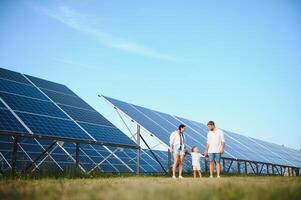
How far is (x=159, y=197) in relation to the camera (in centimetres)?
327

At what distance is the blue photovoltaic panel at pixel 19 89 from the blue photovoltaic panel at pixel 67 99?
0.69 m

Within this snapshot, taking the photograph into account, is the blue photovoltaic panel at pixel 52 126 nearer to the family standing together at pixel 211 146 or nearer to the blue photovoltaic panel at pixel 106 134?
the blue photovoltaic panel at pixel 106 134

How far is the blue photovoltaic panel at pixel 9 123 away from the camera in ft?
32.2

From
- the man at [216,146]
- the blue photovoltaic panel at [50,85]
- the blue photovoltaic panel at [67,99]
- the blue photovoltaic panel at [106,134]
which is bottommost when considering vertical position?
the man at [216,146]

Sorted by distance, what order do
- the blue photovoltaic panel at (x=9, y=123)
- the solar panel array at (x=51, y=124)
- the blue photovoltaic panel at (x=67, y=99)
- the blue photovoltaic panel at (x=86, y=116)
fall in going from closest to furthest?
1. the blue photovoltaic panel at (x=9, y=123)
2. the solar panel array at (x=51, y=124)
3. the blue photovoltaic panel at (x=86, y=116)
4. the blue photovoltaic panel at (x=67, y=99)

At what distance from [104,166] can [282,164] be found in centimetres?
1867

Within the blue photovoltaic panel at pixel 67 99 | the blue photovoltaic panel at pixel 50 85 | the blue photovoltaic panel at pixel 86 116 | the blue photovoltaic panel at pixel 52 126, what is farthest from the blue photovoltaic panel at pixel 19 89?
the blue photovoltaic panel at pixel 52 126

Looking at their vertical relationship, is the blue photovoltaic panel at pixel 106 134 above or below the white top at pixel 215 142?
above

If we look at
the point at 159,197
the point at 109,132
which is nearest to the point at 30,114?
the point at 109,132

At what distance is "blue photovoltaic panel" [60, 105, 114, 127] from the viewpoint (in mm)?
14914

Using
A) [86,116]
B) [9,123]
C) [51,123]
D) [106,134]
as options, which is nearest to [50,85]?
[86,116]

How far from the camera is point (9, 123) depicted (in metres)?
10.3

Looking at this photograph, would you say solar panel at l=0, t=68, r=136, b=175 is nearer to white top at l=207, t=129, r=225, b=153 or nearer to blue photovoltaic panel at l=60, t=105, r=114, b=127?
blue photovoltaic panel at l=60, t=105, r=114, b=127

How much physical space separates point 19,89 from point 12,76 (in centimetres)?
156
